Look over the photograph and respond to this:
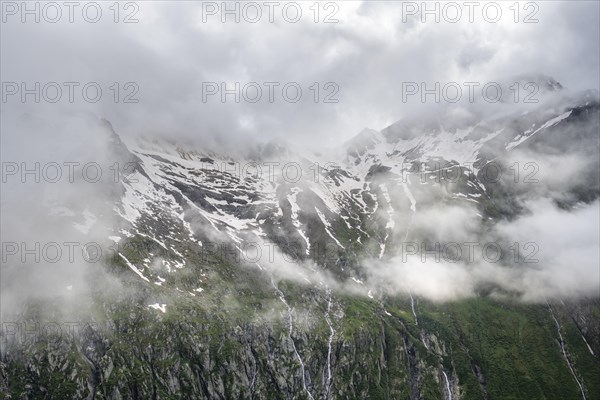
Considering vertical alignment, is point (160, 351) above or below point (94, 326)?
below

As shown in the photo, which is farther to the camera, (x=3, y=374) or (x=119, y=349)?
(x=119, y=349)

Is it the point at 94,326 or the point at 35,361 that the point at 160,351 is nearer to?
the point at 94,326

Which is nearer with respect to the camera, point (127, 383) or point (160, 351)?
point (127, 383)

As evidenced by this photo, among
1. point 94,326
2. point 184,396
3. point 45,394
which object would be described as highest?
point 94,326

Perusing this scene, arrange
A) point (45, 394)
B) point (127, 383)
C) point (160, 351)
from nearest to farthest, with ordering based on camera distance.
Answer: point (45, 394) → point (127, 383) → point (160, 351)

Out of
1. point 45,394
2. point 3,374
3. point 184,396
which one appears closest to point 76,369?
point 45,394

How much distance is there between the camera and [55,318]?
623 ft

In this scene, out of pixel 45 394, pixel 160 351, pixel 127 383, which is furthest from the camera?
pixel 160 351

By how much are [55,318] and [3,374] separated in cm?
2628

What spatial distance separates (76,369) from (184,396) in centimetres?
4300

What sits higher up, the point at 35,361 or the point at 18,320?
the point at 18,320

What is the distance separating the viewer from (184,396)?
194 meters

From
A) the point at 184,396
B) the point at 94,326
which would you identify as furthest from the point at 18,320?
the point at 184,396

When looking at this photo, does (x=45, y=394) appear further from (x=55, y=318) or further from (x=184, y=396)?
(x=184, y=396)
